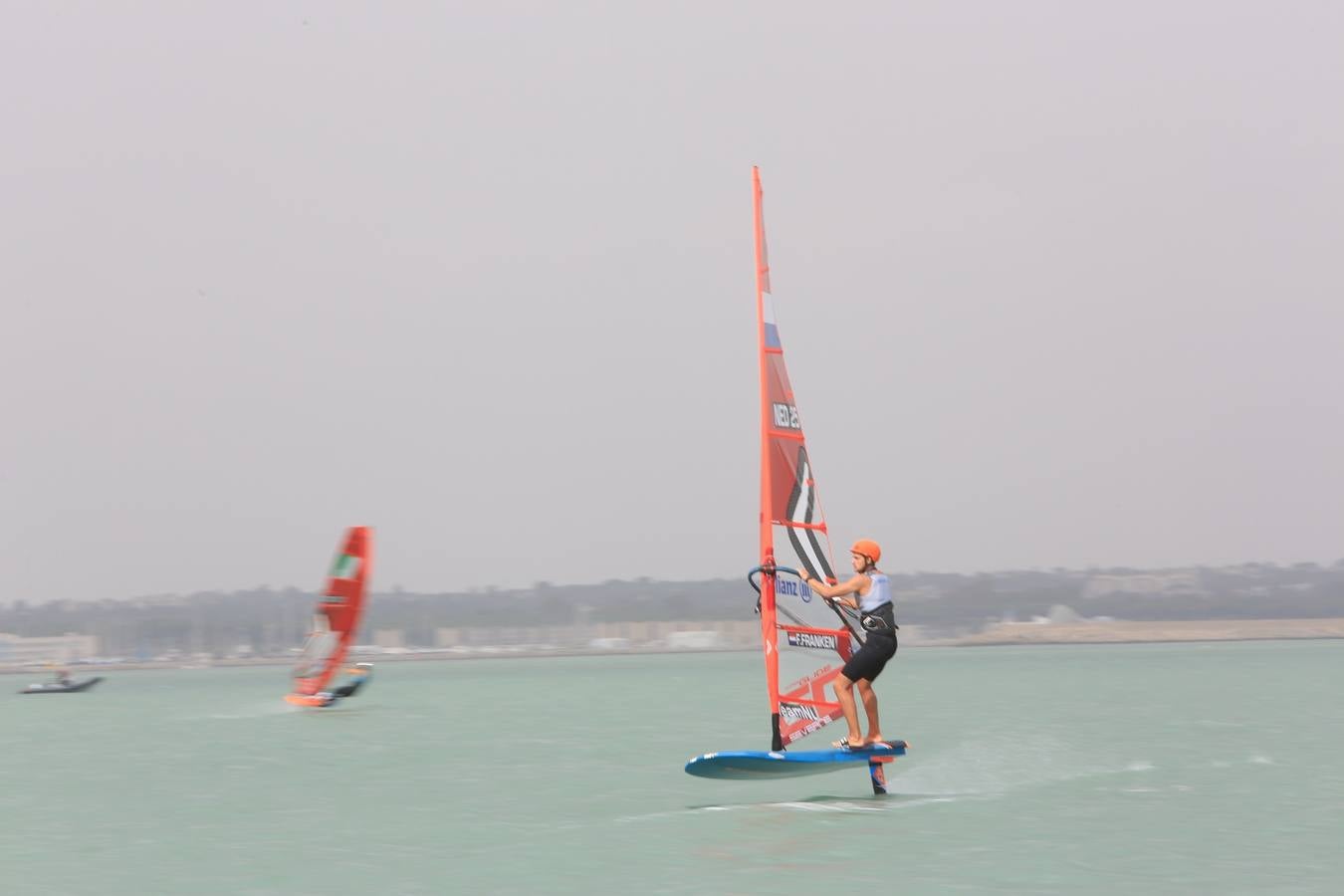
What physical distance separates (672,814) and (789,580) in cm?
493

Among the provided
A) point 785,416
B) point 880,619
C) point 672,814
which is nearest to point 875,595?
point 880,619

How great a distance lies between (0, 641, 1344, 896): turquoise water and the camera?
17.1 m

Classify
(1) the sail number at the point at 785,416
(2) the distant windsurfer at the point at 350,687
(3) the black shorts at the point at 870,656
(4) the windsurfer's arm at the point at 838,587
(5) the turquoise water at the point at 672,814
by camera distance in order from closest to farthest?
(5) the turquoise water at the point at 672,814 < (4) the windsurfer's arm at the point at 838,587 < (3) the black shorts at the point at 870,656 < (1) the sail number at the point at 785,416 < (2) the distant windsurfer at the point at 350,687

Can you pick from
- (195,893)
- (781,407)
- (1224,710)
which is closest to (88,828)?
(195,893)

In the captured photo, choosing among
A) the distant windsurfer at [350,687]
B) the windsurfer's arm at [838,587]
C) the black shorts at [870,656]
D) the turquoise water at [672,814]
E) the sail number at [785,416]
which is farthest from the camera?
the distant windsurfer at [350,687]

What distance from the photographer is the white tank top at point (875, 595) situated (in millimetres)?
18500

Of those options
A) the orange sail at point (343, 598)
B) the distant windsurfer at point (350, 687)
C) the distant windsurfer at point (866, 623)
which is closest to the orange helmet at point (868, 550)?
the distant windsurfer at point (866, 623)

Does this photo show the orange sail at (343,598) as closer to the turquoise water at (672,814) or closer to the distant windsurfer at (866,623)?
the turquoise water at (672,814)

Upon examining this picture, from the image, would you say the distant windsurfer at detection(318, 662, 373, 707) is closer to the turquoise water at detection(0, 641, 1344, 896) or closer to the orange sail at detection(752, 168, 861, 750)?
the turquoise water at detection(0, 641, 1344, 896)

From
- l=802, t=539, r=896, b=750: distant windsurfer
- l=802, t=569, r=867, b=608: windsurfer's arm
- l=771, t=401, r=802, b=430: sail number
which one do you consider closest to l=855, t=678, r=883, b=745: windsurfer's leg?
l=802, t=539, r=896, b=750: distant windsurfer

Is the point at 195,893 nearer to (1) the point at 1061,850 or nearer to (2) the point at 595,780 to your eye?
(1) the point at 1061,850

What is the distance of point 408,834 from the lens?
71.2ft

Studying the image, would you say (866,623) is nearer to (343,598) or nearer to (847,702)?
(847,702)

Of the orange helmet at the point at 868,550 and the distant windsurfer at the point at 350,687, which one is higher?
the orange helmet at the point at 868,550
